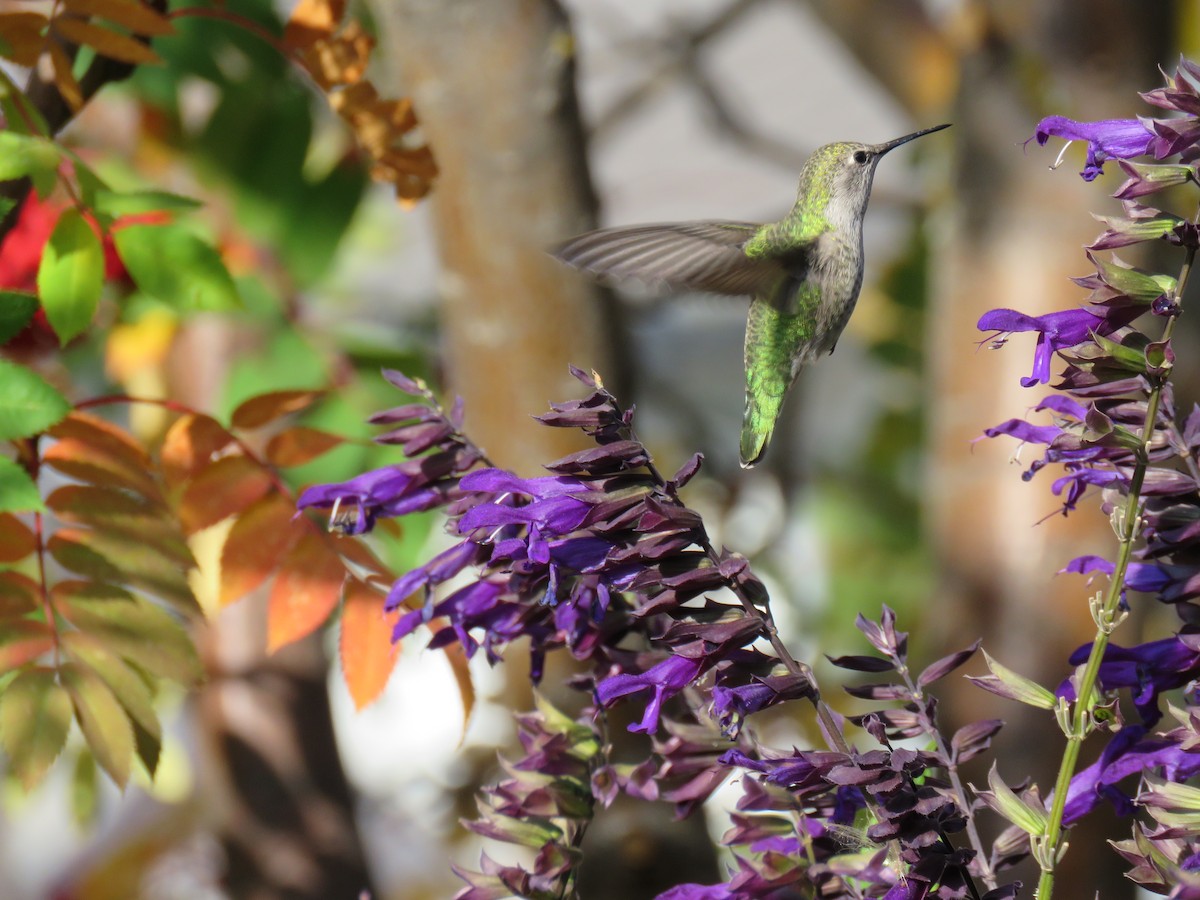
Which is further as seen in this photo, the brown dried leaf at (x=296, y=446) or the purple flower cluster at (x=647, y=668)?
the brown dried leaf at (x=296, y=446)

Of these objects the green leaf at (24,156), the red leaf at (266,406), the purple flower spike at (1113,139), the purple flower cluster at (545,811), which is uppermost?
the green leaf at (24,156)

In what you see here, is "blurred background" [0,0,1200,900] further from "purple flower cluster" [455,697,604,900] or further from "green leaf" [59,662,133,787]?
"purple flower cluster" [455,697,604,900]

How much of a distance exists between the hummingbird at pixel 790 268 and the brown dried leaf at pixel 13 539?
0.52 meters

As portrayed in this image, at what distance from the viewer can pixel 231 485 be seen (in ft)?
3.11

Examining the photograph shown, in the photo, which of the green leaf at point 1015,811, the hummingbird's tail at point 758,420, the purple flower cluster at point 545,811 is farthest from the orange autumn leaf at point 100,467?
the green leaf at point 1015,811

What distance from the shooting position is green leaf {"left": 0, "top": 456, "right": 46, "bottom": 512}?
0.74 meters

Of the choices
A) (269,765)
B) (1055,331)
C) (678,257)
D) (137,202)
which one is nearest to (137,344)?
(269,765)

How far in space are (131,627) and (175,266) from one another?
0.27 m

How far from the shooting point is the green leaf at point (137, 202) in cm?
88

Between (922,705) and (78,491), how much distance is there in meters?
0.59

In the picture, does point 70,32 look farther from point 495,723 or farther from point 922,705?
point 495,723

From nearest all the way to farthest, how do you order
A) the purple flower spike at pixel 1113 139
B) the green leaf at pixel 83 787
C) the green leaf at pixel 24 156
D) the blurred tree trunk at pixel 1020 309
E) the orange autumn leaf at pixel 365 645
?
the purple flower spike at pixel 1113 139 < the green leaf at pixel 24 156 < the orange autumn leaf at pixel 365 645 < the green leaf at pixel 83 787 < the blurred tree trunk at pixel 1020 309

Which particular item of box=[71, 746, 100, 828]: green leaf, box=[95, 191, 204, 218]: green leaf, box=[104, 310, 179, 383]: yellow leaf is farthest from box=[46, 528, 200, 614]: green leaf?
box=[104, 310, 179, 383]: yellow leaf

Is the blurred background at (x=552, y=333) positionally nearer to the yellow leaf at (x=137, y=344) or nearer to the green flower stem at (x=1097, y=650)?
the yellow leaf at (x=137, y=344)
